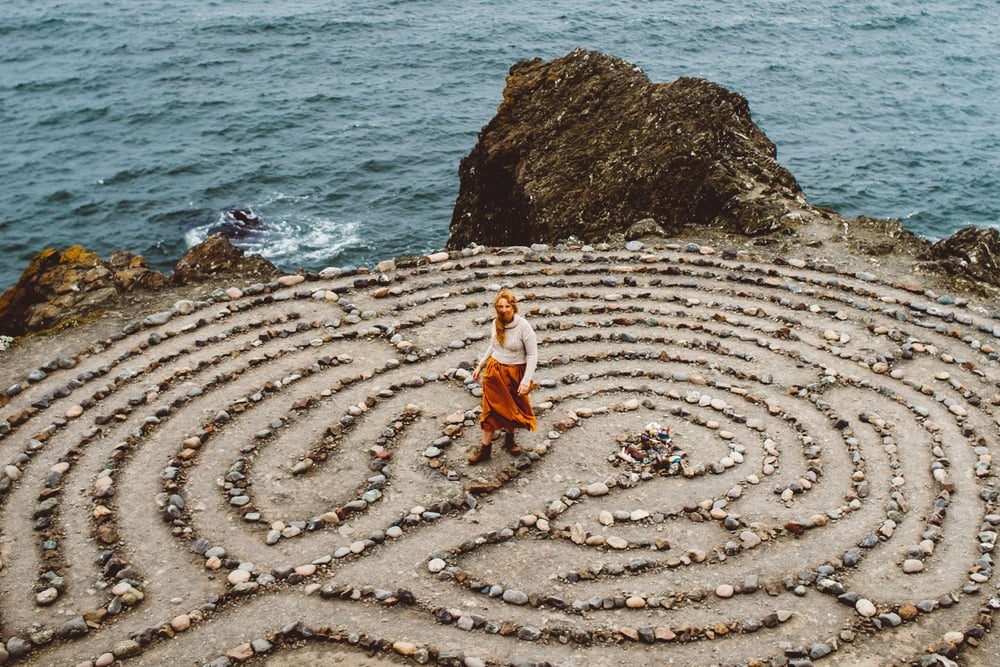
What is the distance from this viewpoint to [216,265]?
63.1 ft

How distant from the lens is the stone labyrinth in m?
10.1

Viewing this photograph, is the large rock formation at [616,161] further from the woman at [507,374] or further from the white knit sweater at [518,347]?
the white knit sweater at [518,347]

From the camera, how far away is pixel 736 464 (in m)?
13.1

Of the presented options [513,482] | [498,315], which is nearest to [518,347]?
[498,315]

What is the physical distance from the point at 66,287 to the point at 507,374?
10257 millimetres

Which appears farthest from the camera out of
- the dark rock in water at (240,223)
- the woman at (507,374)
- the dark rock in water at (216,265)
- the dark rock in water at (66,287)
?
the dark rock in water at (240,223)

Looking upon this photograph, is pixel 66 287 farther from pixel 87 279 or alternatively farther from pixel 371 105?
pixel 371 105

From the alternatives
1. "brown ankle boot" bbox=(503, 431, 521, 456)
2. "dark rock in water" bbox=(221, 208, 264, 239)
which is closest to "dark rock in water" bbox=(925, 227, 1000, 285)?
"brown ankle boot" bbox=(503, 431, 521, 456)

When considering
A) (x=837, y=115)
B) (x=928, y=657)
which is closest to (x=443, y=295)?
(x=928, y=657)

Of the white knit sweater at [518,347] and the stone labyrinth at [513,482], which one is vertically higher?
the white knit sweater at [518,347]

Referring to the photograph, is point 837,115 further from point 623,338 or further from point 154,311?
point 154,311

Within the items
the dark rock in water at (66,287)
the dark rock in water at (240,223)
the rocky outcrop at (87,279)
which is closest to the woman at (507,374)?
the rocky outcrop at (87,279)

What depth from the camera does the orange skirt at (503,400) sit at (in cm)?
1227

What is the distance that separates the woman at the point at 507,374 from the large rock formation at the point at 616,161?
9203 millimetres
